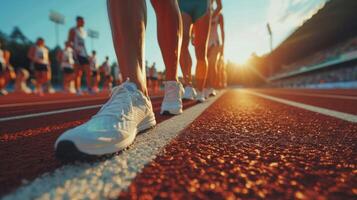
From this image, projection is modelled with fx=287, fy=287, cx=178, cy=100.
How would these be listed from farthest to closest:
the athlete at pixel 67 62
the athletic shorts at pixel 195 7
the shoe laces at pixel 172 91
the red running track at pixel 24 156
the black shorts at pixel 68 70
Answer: the black shorts at pixel 68 70 → the athlete at pixel 67 62 → the athletic shorts at pixel 195 7 → the shoe laces at pixel 172 91 → the red running track at pixel 24 156

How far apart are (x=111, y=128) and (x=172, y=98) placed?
110 centimetres

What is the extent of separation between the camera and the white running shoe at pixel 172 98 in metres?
2.00

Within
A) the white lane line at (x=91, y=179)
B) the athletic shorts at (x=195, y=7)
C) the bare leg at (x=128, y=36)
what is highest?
the athletic shorts at (x=195, y=7)

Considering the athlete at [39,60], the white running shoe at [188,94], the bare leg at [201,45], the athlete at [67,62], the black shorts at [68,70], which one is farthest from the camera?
the black shorts at [68,70]

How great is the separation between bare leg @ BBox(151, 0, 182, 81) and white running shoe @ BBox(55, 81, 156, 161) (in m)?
0.75

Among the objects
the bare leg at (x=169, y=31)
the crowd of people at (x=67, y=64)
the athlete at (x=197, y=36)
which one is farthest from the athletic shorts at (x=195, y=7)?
the crowd of people at (x=67, y=64)

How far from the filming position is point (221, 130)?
4.52ft

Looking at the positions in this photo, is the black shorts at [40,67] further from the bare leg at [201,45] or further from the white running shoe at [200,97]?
the white running shoe at [200,97]

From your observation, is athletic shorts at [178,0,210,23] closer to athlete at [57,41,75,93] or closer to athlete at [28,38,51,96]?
athlete at [57,41,75,93]

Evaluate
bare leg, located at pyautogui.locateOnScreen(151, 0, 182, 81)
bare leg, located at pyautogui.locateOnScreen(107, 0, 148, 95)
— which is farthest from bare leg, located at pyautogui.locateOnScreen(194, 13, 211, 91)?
bare leg, located at pyautogui.locateOnScreen(107, 0, 148, 95)

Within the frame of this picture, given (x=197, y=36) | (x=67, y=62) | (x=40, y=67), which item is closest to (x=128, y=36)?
(x=197, y=36)

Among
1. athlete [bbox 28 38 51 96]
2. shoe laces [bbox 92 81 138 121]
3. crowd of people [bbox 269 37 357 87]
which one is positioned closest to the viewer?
shoe laces [bbox 92 81 138 121]

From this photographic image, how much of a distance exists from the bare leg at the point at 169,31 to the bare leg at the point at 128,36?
1.58 feet

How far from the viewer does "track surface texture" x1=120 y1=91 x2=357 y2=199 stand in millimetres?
599
